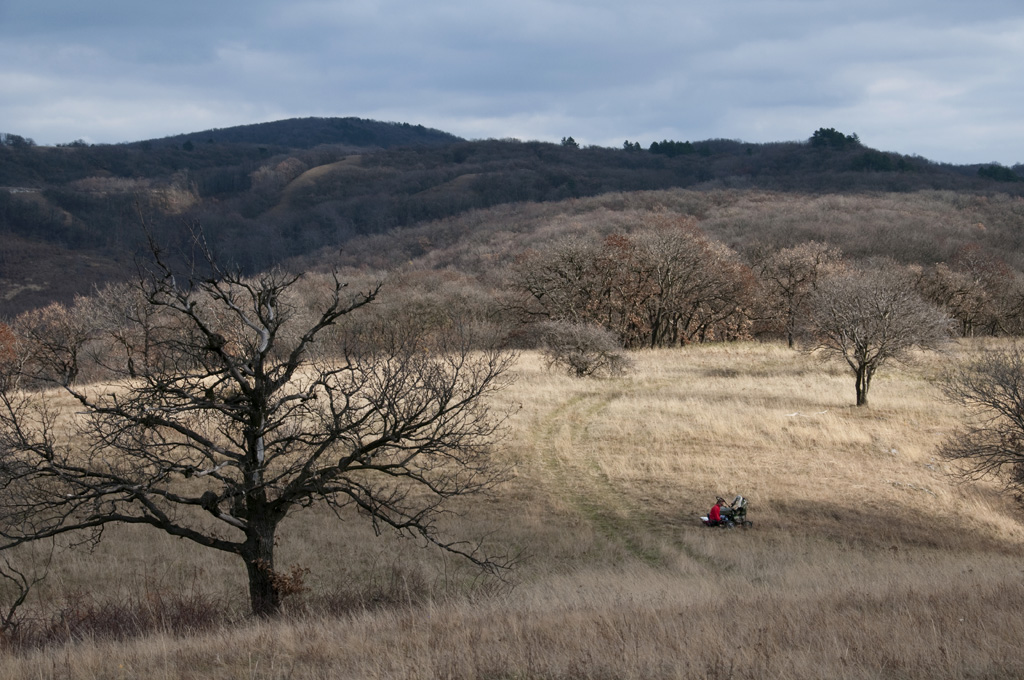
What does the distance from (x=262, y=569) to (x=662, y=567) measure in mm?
7964

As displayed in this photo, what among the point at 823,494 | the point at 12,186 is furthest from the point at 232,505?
the point at 12,186

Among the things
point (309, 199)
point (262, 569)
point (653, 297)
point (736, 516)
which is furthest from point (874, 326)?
point (309, 199)

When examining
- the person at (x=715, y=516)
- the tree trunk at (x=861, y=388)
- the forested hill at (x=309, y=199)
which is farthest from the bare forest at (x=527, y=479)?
the forested hill at (x=309, y=199)

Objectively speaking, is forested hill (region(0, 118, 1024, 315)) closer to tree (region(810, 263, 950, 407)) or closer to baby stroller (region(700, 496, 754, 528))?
tree (region(810, 263, 950, 407))

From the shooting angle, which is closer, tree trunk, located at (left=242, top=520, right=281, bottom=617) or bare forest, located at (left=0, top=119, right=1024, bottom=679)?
bare forest, located at (left=0, top=119, right=1024, bottom=679)

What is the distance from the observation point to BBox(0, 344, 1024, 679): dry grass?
265 inches

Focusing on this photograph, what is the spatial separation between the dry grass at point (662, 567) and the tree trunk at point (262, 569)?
0.75 metres

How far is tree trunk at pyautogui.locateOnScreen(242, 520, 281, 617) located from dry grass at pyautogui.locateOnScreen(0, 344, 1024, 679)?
746mm

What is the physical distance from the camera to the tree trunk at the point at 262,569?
1015 cm

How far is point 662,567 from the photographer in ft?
48.0

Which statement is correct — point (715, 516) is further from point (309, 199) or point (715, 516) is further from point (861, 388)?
point (309, 199)

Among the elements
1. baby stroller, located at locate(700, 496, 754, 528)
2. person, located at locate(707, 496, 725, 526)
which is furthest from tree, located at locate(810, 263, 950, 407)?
person, located at locate(707, 496, 725, 526)

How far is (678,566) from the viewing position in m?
14.5

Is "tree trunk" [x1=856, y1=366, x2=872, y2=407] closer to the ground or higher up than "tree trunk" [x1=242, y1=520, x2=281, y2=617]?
closer to the ground
